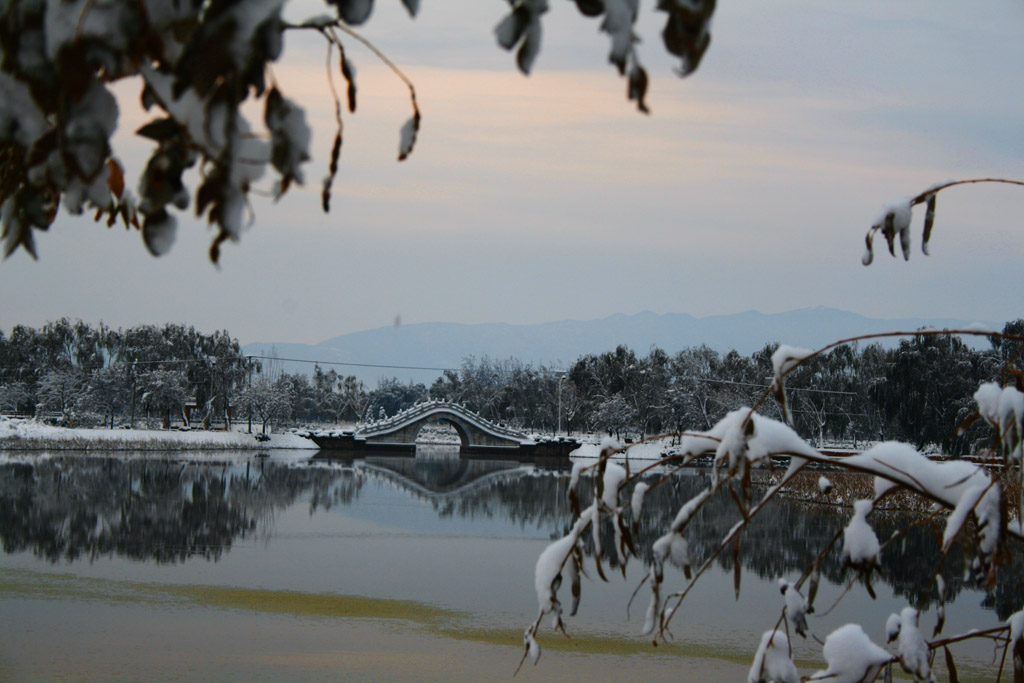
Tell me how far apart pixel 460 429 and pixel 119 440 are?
15.6 metres

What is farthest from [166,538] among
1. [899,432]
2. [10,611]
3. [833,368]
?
[833,368]

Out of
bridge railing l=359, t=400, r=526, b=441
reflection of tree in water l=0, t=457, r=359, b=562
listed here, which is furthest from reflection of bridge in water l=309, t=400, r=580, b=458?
reflection of tree in water l=0, t=457, r=359, b=562

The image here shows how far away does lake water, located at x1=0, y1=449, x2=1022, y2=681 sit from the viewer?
8.07 meters

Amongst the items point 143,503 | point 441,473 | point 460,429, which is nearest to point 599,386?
point 460,429

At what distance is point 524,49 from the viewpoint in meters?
1.19

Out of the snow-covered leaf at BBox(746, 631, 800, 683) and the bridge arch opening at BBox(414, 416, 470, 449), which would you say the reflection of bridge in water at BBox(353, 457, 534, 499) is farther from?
the snow-covered leaf at BBox(746, 631, 800, 683)

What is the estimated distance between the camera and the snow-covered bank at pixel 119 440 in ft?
112

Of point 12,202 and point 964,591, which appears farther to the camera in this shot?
point 964,591

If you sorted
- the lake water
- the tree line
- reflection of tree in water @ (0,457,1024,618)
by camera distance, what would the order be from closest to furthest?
the lake water → reflection of tree in water @ (0,457,1024,618) → the tree line

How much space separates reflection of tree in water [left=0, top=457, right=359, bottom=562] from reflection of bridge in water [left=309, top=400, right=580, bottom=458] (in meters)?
14.9

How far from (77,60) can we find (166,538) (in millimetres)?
14154

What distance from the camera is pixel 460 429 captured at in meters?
46.8

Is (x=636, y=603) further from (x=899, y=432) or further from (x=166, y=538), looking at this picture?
(x=899, y=432)

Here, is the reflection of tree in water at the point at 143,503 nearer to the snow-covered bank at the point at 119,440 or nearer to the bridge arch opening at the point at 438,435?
the snow-covered bank at the point at 119,440
